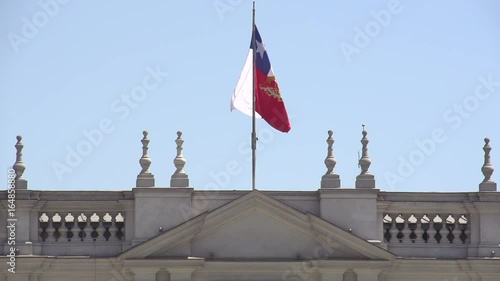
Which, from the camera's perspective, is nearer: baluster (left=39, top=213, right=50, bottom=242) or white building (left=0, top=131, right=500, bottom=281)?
white building (left=0, top=131, right=500, bottom=281)

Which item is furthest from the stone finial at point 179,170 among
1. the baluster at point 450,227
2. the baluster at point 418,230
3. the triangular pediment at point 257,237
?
the baluster at point 450,227

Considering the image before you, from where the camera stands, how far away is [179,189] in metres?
37.5

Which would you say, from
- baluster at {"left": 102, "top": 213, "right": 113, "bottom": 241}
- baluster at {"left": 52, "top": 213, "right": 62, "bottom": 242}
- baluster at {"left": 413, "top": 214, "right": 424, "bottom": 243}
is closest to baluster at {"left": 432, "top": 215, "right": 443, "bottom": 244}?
baluster at {"left": 413, "top": 214, "right": 424, "bottom": 243}

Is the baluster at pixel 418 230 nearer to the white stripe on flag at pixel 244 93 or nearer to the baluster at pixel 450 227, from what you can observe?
the baluster at pixel 450 227

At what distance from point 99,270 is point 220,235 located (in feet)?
9.44

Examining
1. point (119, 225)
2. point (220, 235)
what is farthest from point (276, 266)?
point (119, 225)

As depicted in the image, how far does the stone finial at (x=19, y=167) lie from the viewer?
37531 millimetres

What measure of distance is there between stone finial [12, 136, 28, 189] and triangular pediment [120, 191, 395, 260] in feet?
9.53

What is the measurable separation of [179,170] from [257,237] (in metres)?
2.37

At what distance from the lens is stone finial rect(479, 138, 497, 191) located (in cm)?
3812

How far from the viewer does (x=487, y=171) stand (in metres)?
38.2

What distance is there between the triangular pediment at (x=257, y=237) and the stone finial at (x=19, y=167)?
9.53 feet

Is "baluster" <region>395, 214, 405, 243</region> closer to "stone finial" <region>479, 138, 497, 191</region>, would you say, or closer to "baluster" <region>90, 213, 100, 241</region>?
"stone finial" <region>479, 138, 497, 191</region>

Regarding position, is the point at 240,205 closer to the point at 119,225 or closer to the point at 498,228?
the point at 119,225
